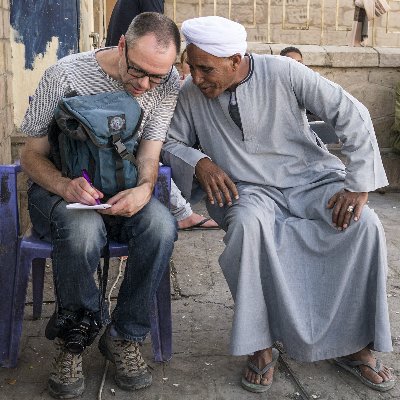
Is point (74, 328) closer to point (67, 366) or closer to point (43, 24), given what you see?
point (67, 366)

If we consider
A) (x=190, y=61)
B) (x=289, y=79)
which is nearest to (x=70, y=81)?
(x=190, y=61)

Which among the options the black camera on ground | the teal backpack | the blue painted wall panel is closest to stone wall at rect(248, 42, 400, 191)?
the blue painted wall panel

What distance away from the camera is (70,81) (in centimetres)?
324

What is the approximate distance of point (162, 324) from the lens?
11.0ft

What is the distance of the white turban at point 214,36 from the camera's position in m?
3.19

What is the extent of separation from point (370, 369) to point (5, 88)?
10.2 feet

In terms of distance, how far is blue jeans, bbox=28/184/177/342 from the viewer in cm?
294

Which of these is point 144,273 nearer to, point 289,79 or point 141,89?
point 141,89

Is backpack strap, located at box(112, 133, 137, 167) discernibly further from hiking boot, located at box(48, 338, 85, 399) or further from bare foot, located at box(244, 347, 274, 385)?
bare foot, located at box(244, 347, 274, 385)

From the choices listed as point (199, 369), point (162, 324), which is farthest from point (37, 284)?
point (199, 369)

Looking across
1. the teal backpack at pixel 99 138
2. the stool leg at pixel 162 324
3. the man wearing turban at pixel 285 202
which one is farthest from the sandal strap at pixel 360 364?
the teal backpack at pixel 99 138

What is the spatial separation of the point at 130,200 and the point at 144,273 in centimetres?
Result: 32

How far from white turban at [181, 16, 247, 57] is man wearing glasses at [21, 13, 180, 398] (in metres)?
0.09

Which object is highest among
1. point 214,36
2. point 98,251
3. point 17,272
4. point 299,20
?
point 214,36
